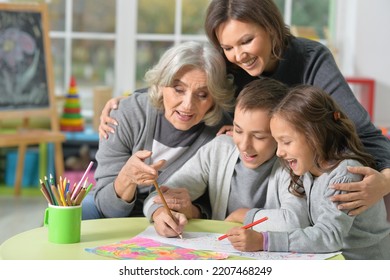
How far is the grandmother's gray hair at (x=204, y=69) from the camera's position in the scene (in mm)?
Result: 2148

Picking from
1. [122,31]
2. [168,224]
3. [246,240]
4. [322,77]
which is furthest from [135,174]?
[122,31]

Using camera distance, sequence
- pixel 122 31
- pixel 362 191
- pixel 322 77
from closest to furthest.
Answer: pixel 362 191 < pixel 322 77 < pixel 122 31

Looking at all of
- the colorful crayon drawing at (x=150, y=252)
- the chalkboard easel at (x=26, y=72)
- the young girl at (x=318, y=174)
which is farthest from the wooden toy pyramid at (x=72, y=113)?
the colorful crayon drawing at (x=150, y=252)

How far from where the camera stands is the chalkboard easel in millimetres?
4797

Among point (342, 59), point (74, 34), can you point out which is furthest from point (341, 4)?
point (74, 34)

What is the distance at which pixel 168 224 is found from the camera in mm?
1860

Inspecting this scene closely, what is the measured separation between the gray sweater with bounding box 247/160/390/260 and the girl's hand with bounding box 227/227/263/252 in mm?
28

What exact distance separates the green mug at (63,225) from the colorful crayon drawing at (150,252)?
0.07 metres

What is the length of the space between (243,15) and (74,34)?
10.9 feet

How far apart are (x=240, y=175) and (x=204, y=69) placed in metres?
0.33

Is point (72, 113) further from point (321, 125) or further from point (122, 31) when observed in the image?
point (321, 125)

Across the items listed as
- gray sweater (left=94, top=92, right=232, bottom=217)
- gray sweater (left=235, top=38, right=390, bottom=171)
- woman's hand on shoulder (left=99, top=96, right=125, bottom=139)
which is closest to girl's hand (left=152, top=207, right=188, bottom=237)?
gray sweater (left=94, top=92, right=232, bottom=217)

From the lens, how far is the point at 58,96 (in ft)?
16.6

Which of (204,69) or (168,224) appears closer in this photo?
(168,224)
